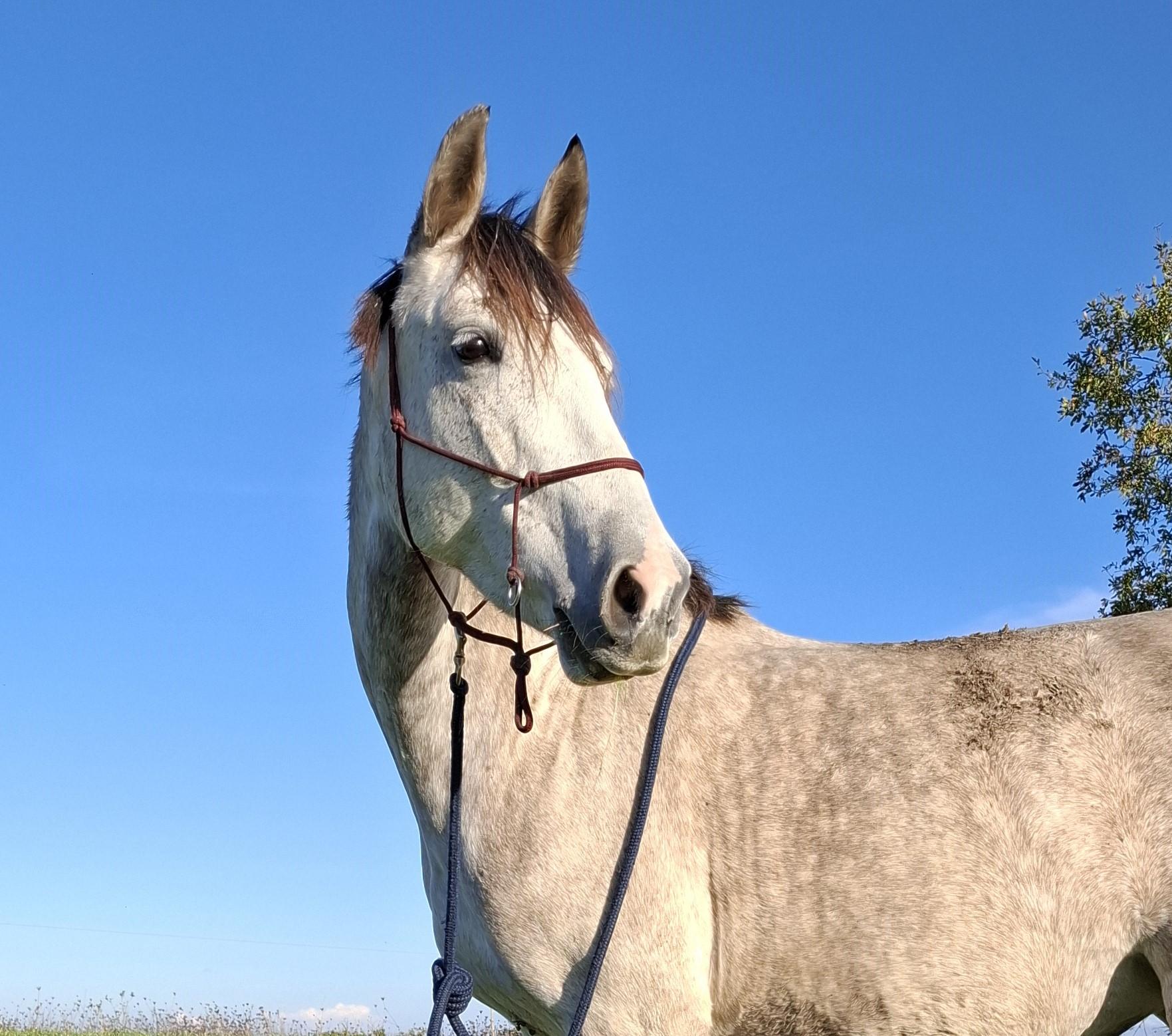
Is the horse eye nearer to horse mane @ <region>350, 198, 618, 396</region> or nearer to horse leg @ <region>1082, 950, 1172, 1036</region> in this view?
horse mane @ <region>350, 198, 618, 396</region>

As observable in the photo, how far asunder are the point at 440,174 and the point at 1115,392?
17873 millimetres

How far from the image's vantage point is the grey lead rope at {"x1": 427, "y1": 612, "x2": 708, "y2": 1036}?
375 centimetres

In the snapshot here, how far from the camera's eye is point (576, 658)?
3.43 m

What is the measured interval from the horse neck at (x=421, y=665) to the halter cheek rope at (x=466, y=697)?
0.21 feet

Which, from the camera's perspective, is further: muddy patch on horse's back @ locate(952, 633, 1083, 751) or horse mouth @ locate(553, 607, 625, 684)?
muddy patch on horse's back @ locate(952, 633, 1083, 751)

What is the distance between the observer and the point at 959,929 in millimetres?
3818

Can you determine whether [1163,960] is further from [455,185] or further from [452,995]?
[455,185]

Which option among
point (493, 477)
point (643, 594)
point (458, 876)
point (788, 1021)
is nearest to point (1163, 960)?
point (788, 1021)

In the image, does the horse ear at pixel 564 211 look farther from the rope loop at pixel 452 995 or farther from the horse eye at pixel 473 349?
the rope loop at pixel 452 995

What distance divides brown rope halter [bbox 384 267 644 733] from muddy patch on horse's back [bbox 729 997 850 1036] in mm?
1255

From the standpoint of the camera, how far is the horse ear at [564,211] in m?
4.56

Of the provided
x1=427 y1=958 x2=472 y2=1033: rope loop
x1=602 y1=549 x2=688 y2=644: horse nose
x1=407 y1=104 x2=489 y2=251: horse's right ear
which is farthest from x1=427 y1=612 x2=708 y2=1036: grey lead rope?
x1=407 y1=104 x2=489 y2=251: horse's right ear

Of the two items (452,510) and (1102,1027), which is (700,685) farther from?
(1102,1027)

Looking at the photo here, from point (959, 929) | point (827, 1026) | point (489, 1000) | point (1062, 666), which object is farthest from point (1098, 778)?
point (489, 1000)
